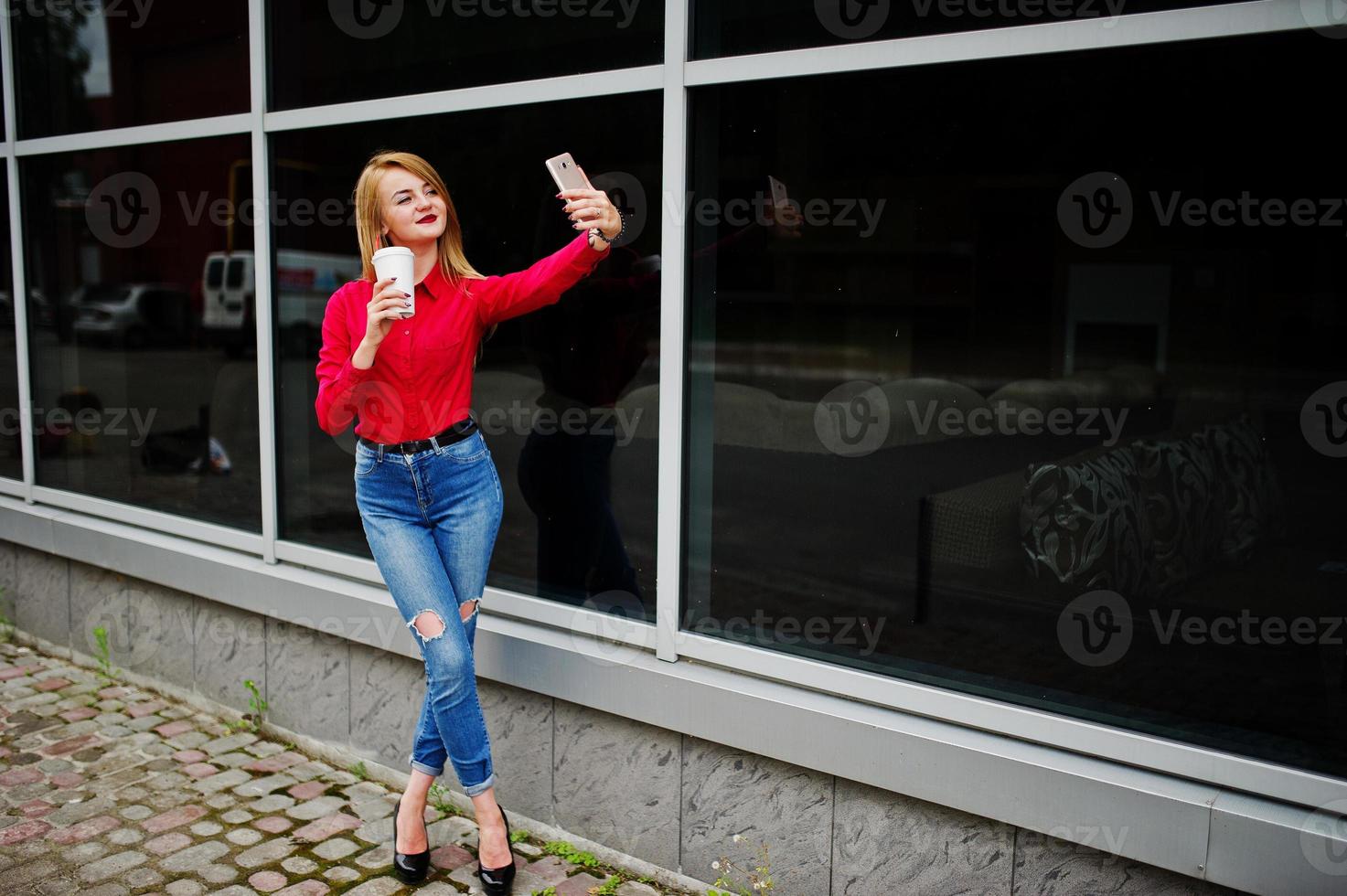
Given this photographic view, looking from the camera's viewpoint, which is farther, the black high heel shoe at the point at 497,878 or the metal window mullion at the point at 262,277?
the metal window mullion at the point at 262,277

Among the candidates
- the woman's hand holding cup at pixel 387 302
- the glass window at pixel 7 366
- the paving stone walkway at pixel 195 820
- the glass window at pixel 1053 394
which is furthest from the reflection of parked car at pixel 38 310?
the glass window at pixel 1053 394

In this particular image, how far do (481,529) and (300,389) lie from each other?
1.75 m

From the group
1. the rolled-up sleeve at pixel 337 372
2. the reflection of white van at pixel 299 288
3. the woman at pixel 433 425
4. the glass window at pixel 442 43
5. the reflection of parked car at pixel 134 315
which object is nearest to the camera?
the rolled-up sleeve at pixel 337 372

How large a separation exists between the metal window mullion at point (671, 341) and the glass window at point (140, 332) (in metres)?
2.24

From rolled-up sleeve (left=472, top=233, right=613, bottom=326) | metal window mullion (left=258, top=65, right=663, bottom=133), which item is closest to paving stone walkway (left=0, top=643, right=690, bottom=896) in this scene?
rolled-up sleeve (left=472, top=233, right=613, bottom=326)

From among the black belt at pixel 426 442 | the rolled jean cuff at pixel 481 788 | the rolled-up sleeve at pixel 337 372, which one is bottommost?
the rolled jean cuff at pixel 481 788

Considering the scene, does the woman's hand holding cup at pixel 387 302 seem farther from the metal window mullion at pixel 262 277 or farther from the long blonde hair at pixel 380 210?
the metal window mullion at pixel 262 277

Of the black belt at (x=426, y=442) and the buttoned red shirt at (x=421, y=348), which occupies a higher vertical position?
the buttoned red shirt at (x=421, y=348)

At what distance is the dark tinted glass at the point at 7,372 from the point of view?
580cm

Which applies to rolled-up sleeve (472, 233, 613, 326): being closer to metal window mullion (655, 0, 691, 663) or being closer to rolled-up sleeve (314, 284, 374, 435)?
metal window mullion (655, 0, 691, 663)

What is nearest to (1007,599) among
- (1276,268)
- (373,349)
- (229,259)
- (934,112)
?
(1276,268)

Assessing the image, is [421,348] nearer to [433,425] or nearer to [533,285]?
[433,425]

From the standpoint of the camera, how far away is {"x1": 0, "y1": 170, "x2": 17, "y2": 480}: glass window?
5.79 m

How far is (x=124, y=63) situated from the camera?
5273 millimetres
